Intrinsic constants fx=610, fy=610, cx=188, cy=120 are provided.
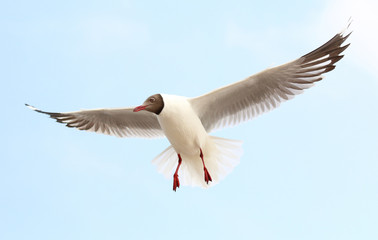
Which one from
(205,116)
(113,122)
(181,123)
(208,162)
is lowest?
(208,162)

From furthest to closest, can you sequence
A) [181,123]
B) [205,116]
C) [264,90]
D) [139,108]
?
[205,116], [264,90], [139,108], [181,123]

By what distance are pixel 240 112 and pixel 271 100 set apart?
0.41m

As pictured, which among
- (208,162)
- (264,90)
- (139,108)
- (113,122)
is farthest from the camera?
(113,122)

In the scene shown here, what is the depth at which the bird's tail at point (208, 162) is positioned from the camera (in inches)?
276

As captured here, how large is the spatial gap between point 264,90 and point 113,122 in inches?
78.6

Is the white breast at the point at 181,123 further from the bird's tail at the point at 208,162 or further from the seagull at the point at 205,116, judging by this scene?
the bird's tail at the point at 208,162

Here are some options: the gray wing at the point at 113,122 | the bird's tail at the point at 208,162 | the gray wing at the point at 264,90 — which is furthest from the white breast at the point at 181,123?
the gray wing at the point at 113,122

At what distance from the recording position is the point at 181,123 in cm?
649

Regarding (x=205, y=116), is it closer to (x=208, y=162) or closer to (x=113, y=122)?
(x=208, y=162)

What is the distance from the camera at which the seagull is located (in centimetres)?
650

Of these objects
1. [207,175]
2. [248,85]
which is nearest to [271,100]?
[248,85]

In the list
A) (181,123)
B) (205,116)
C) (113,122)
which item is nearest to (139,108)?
(181,123)

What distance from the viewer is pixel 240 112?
23.1ft

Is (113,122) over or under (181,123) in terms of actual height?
over
